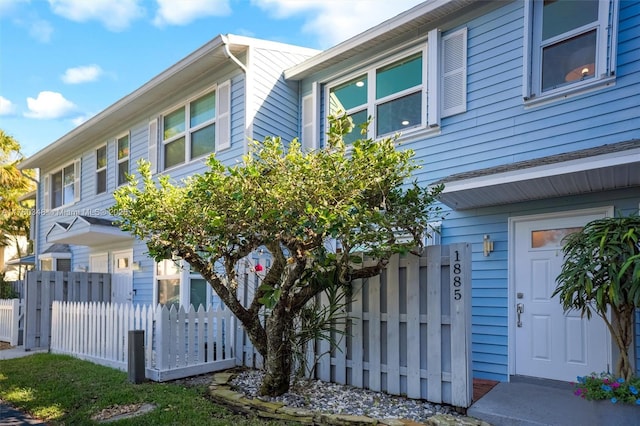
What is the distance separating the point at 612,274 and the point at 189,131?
7.98 meters

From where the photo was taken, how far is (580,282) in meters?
4.00

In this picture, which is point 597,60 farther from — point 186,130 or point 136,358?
point 186,130

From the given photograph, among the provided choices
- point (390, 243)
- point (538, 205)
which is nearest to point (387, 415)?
point (390, 243)

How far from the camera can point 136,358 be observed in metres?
5.73

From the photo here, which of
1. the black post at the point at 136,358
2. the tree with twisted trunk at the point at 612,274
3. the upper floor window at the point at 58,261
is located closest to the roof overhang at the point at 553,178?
the tree with twisted trunk at the point at 612,274

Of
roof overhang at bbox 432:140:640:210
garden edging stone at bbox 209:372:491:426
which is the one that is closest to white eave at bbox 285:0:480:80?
roof overhang at bbox 432:140:640:210

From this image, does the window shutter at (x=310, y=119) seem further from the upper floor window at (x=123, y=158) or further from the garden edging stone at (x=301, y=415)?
the upper floor window at (x=123, y=158)

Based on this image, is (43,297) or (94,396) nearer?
(94,396)

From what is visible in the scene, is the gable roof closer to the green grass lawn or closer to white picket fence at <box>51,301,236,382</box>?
white picket fence at <box>51,301,236,382</box>

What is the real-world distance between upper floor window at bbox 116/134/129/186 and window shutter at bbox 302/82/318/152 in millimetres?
5144

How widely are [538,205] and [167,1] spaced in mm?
7647

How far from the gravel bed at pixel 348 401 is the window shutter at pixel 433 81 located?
12.8ft

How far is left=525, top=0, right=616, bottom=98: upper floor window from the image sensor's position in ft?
16.9

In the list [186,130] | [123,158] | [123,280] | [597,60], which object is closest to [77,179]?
[123,158]
